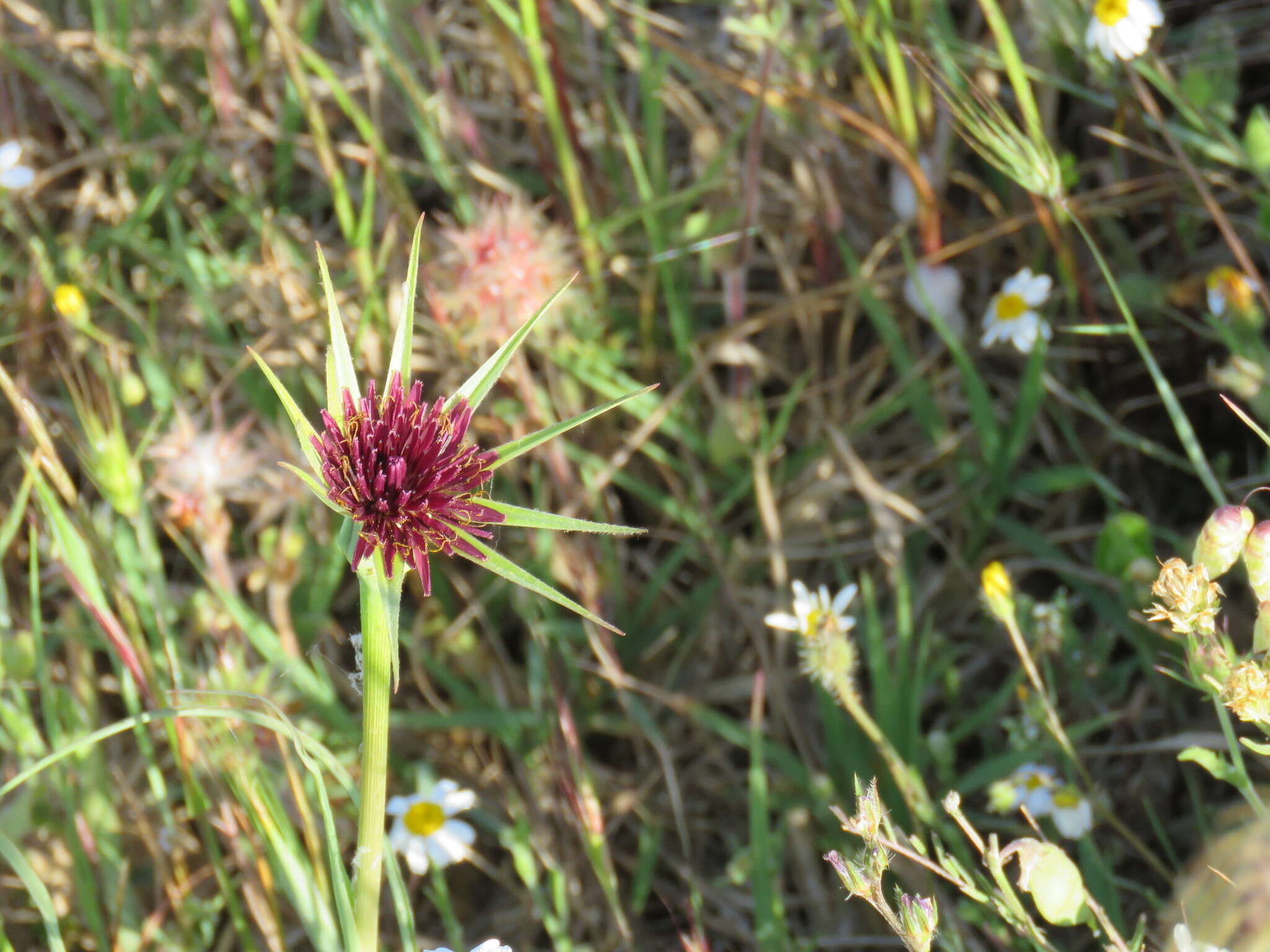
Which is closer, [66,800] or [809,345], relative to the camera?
[66,800]

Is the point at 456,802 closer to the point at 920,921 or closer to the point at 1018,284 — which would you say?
the point at 920,921

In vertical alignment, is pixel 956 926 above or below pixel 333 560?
below

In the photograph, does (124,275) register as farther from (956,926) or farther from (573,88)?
(956,926)

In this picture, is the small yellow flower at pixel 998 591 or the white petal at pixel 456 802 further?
the white petal at pixel 456 802

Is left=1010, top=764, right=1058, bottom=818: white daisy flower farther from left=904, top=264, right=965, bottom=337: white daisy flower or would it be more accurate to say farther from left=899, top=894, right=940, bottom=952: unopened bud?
left=904, top=264, right=965, bottom=337: white daisy flower

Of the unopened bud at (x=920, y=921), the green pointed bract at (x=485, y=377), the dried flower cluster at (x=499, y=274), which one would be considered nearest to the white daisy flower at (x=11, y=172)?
the dried flower cluster at (x=499, y=274)

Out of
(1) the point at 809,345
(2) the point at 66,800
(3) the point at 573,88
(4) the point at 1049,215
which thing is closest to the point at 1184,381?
(4) the point at 1049,215

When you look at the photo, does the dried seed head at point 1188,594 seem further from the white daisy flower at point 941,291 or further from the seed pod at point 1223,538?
the white daisy flower at point 941,291
